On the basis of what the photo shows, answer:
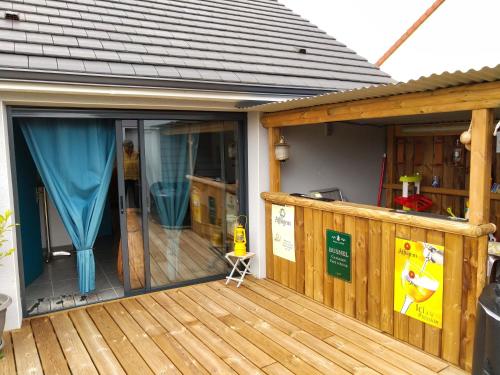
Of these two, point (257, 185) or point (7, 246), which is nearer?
point (7, 246)

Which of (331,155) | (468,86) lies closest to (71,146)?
(331,155)

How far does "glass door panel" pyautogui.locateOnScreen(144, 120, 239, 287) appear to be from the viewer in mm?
4855

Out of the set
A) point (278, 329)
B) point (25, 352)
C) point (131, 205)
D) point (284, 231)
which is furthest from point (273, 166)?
point (25, 352)

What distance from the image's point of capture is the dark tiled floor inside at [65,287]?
4605mm

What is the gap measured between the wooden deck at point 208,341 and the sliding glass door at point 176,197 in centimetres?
49

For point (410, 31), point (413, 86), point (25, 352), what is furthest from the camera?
point (410, 31)

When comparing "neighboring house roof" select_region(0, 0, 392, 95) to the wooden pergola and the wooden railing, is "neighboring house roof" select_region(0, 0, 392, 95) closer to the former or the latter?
the wooden pergola

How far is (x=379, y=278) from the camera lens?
12.5 feet

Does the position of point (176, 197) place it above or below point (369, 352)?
above

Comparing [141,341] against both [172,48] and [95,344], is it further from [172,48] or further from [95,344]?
[172,48]

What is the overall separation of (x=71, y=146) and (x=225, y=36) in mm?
2867

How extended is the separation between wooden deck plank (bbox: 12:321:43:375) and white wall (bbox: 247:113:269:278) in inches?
107

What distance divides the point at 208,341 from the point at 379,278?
1.69m

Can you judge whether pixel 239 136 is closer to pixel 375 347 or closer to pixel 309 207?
pixel 309 207
